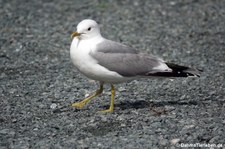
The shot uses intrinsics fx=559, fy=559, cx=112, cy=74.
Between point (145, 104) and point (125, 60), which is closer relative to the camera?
point (125, 60)

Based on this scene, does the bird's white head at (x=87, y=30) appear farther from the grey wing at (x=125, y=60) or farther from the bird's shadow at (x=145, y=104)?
the bird's shadow at (x=145, y=104)

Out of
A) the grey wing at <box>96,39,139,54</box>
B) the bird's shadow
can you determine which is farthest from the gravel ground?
the grey wing at <box>96,39,139,54</box>

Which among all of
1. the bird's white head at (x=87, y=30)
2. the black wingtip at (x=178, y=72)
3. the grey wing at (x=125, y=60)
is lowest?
the black wingtip at (x=178, y=72)

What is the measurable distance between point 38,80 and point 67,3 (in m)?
6.06

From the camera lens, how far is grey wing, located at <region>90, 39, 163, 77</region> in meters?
7.64

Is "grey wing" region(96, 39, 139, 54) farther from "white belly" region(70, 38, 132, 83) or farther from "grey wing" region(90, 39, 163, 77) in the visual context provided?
"white belly" region(70, 38, 132, 83)

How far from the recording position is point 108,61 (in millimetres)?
7668

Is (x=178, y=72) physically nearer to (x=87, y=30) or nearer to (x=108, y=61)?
(x=108, y=61)

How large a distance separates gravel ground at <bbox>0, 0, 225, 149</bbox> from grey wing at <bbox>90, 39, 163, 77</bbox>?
1.86 feet

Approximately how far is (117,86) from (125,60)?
56.8 inches

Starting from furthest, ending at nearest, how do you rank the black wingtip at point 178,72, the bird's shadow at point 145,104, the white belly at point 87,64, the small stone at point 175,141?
1. the bird's shadow at point 145,104
2. the black wingtip at point 178,72
3. the white belly at point 87,64
4. the small stone at point 175,141

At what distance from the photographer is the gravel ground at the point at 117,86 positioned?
6941 mm

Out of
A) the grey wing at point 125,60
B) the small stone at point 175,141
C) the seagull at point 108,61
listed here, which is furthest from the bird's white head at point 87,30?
the small stone at point 175,141

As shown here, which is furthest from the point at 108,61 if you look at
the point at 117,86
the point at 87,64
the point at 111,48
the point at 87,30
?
the point at 117,86
